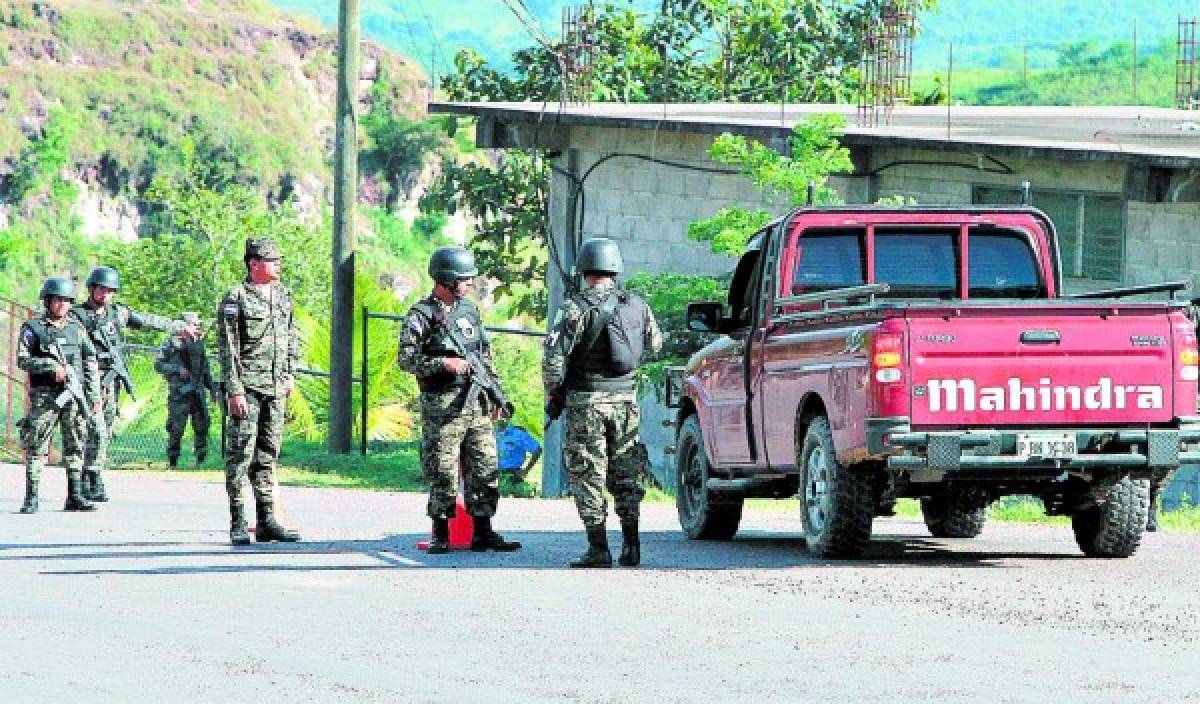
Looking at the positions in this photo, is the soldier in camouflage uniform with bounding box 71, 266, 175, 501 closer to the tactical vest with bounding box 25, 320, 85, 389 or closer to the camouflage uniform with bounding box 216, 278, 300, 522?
the tactical vest with bounding box 25, 320, 85, 389

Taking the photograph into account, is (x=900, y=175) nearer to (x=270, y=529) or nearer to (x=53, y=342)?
(x=53, y=342)

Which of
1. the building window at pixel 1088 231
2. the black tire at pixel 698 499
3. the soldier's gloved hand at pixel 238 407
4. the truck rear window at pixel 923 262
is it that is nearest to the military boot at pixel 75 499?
the soldier's gloved hand at pixel 238 407

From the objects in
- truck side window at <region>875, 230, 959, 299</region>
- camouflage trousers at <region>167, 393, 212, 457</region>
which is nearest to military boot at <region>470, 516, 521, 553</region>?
truck side window at <region>875, 230, 959, 299</region>

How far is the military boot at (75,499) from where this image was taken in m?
20.7

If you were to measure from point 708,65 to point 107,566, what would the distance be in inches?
1428

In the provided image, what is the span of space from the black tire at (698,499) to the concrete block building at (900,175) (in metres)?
6.60

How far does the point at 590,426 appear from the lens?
14992mm

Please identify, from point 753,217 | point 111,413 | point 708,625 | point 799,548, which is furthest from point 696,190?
point 708,625

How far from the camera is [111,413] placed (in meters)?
22.4

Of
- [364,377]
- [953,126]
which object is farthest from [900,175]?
[364,377]

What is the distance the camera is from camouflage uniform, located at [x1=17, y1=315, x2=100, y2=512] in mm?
20438

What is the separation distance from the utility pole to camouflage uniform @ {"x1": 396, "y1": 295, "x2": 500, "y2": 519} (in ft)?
43.5

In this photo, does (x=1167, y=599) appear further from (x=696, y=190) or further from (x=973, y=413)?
(x=696, y=190)

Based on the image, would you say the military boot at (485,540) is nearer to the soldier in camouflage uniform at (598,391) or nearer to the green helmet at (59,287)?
the soldier in camouflage uniform at (598,391)
